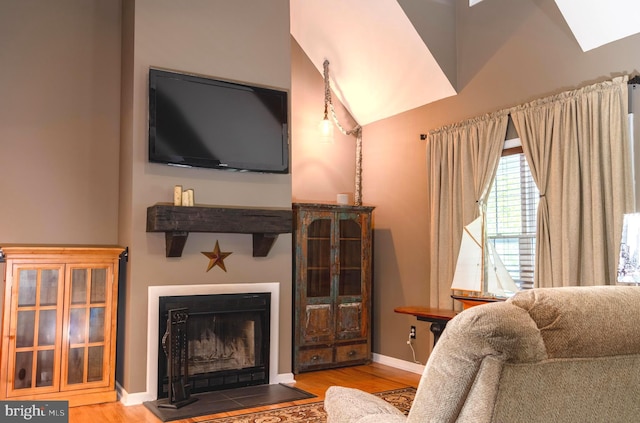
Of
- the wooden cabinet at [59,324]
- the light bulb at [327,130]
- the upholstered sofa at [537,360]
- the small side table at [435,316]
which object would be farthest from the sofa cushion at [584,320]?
the light bulb at [327,130]

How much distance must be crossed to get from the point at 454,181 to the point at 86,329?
11.0ft

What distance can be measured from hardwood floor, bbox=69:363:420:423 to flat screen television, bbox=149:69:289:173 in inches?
74.8

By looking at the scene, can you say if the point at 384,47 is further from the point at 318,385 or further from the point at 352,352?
the point at 318,385

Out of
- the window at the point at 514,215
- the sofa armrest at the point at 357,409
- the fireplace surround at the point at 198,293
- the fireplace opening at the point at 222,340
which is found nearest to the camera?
the sofa armrest at the point at 357,409

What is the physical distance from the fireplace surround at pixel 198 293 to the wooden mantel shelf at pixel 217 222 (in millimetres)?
286

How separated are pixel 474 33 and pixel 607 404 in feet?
14.6

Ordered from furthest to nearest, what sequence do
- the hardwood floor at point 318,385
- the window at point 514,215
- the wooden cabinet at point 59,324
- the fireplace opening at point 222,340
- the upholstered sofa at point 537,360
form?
1. the window at point 514,215
2. the fireplace opening at point 222,340
3. the wooden cabinet at point 59,324
4. the hardwood floor at point 318,385
5. the upholstered sofa at point 537,360

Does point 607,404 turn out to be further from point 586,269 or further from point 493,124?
point 493,124

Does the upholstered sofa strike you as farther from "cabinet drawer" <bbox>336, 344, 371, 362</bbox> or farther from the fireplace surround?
"cabinet drawer" <bbox>336, 344, 371, 362</bbox>

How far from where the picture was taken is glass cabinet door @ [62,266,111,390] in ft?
13.9

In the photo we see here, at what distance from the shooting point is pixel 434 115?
5492 mm

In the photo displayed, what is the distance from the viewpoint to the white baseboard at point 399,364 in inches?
214

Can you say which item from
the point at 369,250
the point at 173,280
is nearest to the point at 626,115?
the point at 369,250

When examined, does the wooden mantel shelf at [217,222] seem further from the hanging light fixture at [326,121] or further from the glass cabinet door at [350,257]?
the hanging light fixture at [326,121]
